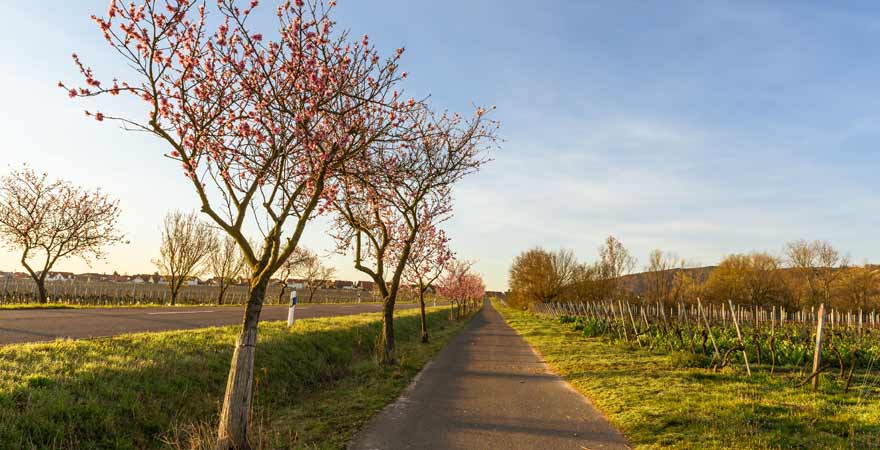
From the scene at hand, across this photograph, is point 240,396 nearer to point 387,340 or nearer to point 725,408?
point 725,408

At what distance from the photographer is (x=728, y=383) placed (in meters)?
10.1

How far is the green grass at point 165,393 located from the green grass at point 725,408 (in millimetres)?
4119

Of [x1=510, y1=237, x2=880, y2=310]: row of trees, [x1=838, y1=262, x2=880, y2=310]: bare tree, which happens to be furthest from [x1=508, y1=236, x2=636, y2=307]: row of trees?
[x1=838, y1=262, x2=880, y2=310]: bare tree

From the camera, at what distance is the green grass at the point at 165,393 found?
19.0ft

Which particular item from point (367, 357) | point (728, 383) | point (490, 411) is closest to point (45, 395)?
point (490, 411)

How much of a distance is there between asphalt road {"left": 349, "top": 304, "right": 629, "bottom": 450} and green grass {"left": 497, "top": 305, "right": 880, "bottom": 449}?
468mm

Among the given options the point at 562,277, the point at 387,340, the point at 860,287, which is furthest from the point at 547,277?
the point at 387,340

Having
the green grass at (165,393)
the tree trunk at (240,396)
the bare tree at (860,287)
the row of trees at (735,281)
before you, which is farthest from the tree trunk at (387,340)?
the bare tree at (860,287)

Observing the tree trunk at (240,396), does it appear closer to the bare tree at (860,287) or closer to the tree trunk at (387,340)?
the tree trunk at (387,340)

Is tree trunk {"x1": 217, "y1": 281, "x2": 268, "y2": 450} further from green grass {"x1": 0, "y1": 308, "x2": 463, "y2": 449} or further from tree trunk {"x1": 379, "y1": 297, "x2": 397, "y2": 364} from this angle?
tree trunk {"x1": 379, "y1": 297, "x2": 397, "y2": 364}

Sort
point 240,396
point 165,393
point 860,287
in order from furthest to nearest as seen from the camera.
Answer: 1. point 860,287
2. point 165,393
3. point 240,396

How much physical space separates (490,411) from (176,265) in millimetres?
42540

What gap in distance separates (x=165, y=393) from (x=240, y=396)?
2.79 metres

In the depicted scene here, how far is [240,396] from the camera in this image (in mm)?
5645
